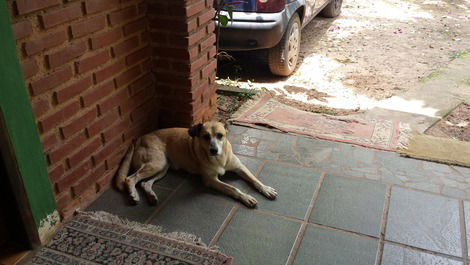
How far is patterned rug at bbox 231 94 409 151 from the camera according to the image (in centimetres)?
370

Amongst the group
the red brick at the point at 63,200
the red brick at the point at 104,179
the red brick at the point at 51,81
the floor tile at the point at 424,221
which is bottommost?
the floor tile at the point at 424,221

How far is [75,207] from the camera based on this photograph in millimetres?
2820

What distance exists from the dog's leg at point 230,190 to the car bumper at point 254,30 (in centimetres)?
246

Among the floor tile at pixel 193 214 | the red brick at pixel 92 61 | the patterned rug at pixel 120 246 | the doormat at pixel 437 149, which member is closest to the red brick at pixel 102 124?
the red brick at pixel 92 61

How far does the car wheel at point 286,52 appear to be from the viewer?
5.47 m

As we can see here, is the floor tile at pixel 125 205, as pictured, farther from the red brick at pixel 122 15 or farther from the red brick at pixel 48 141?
the red brick at pixel 122 15

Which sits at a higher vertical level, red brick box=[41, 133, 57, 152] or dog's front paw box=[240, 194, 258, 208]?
red brick box=[41, 133, 57, 152]

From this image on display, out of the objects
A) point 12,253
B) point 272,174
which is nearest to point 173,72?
point 272,174

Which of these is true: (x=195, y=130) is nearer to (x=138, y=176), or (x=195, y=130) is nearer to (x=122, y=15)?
(x=138, y=176)

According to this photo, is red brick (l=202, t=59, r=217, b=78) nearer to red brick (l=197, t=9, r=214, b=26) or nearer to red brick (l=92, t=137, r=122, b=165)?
red brick (l=197, t=9, r=214, b=26)

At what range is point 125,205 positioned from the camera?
291 centimetres

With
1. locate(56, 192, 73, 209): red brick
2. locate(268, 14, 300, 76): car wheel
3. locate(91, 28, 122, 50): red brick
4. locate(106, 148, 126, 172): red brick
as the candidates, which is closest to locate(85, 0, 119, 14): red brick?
locate(91, 28, 122, 50): red brick

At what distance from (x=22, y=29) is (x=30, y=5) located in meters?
0.14

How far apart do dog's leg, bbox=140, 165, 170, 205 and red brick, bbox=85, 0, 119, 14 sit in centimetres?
124
